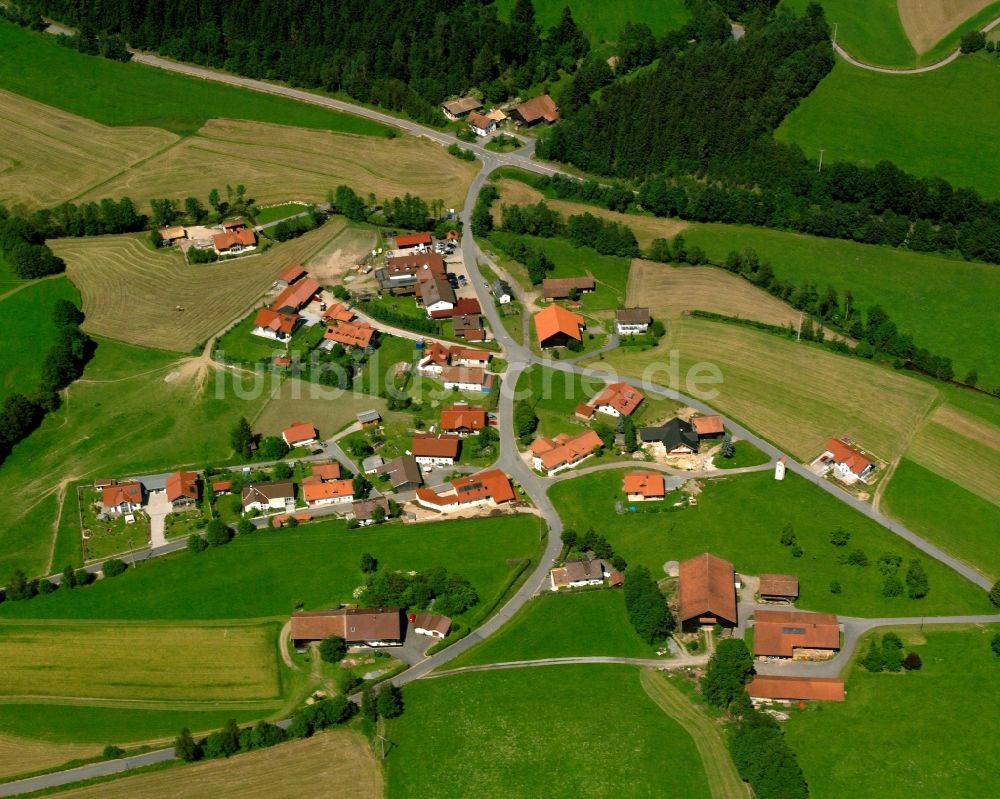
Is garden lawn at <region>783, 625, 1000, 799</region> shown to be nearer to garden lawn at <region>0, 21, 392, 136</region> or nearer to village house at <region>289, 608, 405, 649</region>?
village house at <region>289, 608, 405, 649</region>

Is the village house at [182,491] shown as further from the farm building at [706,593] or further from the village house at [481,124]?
the village house at [481,124]

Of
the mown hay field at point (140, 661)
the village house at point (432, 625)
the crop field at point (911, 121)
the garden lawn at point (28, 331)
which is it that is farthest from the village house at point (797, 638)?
the garden lawn at point (28, 331)

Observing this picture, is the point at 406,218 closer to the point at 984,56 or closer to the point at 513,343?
the point at 513,343

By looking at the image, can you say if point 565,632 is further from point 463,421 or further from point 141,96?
point 141,96

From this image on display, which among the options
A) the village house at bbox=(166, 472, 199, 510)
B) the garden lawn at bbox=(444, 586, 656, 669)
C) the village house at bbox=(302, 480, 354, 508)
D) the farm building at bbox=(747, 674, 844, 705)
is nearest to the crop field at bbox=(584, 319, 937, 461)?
the garden lawn at bbox=(444, 586, 656, 669)

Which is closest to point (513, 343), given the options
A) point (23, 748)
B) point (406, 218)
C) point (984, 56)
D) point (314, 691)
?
point (406, 218)

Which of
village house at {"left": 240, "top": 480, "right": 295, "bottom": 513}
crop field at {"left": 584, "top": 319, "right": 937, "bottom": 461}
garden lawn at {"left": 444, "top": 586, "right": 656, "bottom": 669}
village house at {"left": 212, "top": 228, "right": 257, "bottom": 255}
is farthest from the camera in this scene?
village house at {"left": 212, "top": 228, "right": 257, "bottom": 255}
